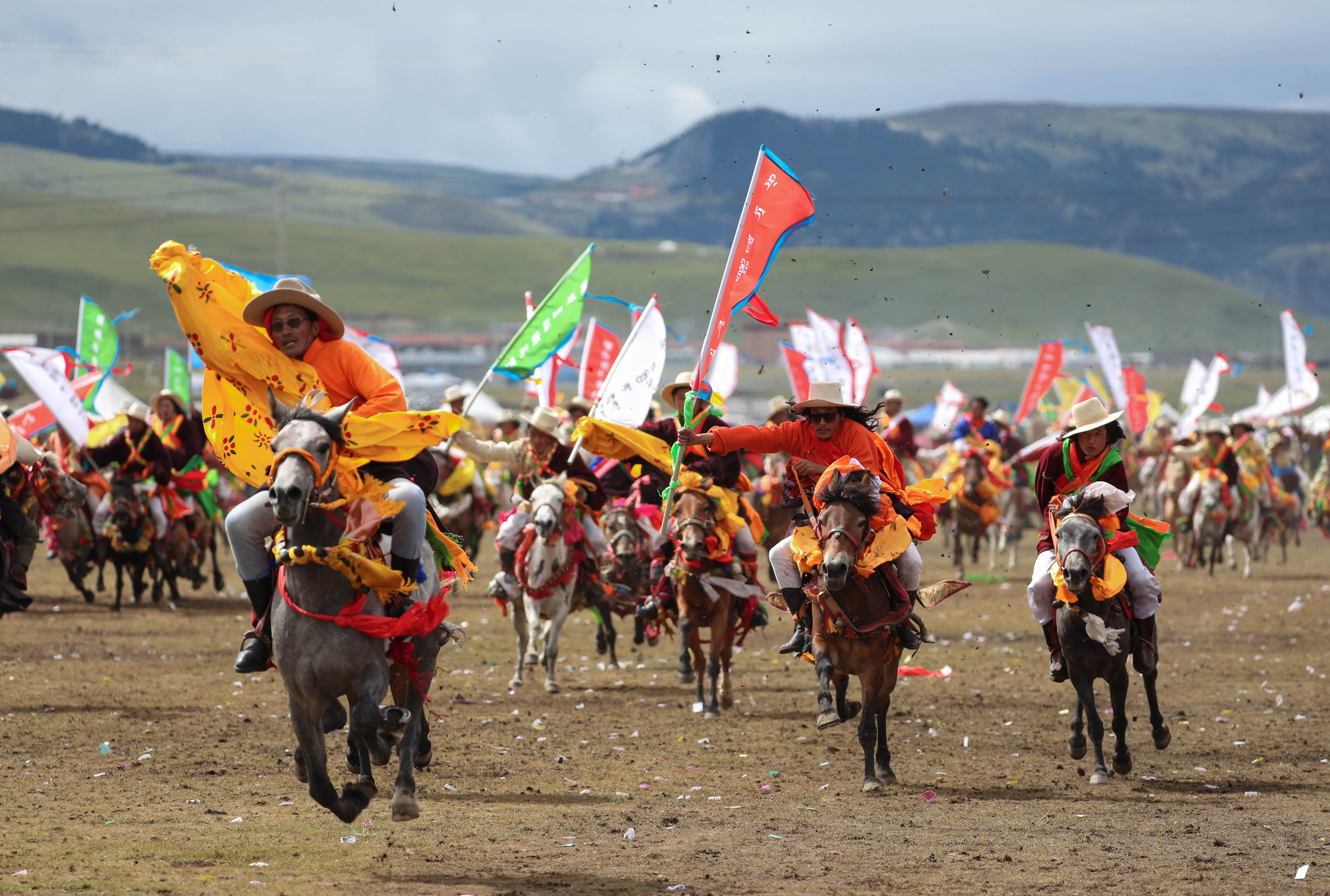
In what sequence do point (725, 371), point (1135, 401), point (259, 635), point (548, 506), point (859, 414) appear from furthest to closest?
point (1135, 401)
point (725, 371)
point (548, 506)
point (859, 414)
point (259, 635)

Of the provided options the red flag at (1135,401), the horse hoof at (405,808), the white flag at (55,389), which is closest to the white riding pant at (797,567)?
the horse hoof at (405,808)

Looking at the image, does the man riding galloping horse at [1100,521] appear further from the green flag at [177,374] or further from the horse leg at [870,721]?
the green flag at [177,374]

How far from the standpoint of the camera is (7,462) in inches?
426

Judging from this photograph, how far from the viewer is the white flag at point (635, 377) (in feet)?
42.1

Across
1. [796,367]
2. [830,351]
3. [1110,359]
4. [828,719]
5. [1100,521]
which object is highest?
[1110,359]

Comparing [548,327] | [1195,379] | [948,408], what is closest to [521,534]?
[548,327]

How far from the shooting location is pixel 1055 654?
10.2m

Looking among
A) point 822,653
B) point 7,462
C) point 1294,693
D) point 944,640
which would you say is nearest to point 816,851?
point 822,653

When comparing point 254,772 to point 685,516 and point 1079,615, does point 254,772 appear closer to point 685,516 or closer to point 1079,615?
point 685,516

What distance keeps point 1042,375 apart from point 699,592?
21.6 metres

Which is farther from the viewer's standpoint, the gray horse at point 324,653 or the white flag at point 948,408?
the white flag at point 948,408

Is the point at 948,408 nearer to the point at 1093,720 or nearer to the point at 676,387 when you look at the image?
the point at 676,387

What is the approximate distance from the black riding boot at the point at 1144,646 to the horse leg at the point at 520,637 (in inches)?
237

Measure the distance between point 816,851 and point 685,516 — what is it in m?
4.88
